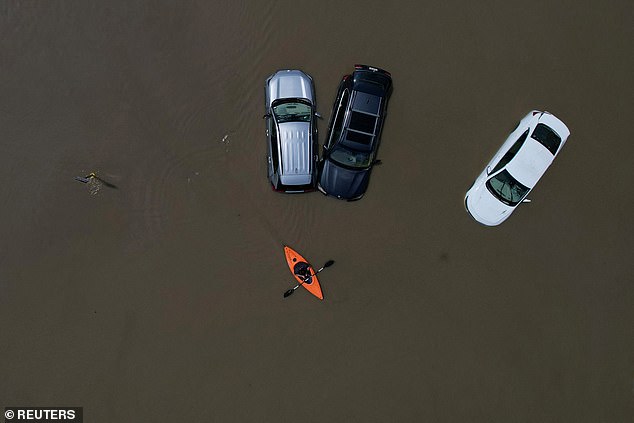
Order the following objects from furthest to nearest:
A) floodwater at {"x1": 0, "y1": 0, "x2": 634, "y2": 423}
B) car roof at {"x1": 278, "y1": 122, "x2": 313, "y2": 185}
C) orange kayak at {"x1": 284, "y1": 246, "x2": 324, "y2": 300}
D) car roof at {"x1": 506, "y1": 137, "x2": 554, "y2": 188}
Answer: floodwater at {"x1": 0, "y1": 0, "x2": 634, "y2": 423}, orange kayak at {"x1": 284, "y1": 246, "x2": 324, "y2": 300}, car roof at {"x1": 278, "y1": 122, "x2": 313, "y2": 185}, car roof at {"x1": 506, "y1": 137, "x2": 554, "y2": 188}

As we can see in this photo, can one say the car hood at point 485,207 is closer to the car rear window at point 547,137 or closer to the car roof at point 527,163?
the car roof at point 527,163

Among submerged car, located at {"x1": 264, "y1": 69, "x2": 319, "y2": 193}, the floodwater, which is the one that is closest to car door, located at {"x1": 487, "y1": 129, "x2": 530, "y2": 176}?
the floodwater

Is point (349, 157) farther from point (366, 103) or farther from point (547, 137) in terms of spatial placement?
point (547, 137)

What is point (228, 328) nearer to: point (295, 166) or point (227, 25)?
point (295, 166)

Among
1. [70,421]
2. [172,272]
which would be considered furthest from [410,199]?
[70,421]

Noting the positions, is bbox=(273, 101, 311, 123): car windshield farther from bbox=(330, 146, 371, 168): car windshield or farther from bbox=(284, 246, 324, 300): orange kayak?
bbox=(284, 246, 324, 300): orange kayak

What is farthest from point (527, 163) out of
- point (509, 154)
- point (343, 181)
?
point (343, 181)

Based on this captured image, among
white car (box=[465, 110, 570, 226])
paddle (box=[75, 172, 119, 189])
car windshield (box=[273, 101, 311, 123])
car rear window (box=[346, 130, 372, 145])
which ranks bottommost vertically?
white car (box=[465, 110, 570, 226])
